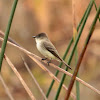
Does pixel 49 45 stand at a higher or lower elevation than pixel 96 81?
higher

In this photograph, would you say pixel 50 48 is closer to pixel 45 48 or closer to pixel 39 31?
pixel 45 48

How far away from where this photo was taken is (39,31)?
13.7 feet

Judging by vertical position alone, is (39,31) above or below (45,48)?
below

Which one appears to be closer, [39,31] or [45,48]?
[45,48]

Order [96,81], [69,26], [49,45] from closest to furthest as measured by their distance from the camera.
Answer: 1. [49,45]
2. [96,81]
3. [69,26]

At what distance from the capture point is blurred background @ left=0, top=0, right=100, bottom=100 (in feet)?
12.9

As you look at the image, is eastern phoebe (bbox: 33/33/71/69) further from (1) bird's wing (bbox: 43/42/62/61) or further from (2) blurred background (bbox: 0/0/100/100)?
(2) blurred background (bbox: 0/0/100/100)

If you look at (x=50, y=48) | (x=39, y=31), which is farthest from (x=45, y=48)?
(x=39, y=31)

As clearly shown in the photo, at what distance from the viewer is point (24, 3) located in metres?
4.21

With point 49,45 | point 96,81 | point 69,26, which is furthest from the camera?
point 69,26

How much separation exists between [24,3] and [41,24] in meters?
0.36

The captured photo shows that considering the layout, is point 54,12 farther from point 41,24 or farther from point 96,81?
point 96,81

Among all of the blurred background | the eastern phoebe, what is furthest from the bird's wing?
the blurred background

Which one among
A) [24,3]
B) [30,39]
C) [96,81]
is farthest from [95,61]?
[24,3]
